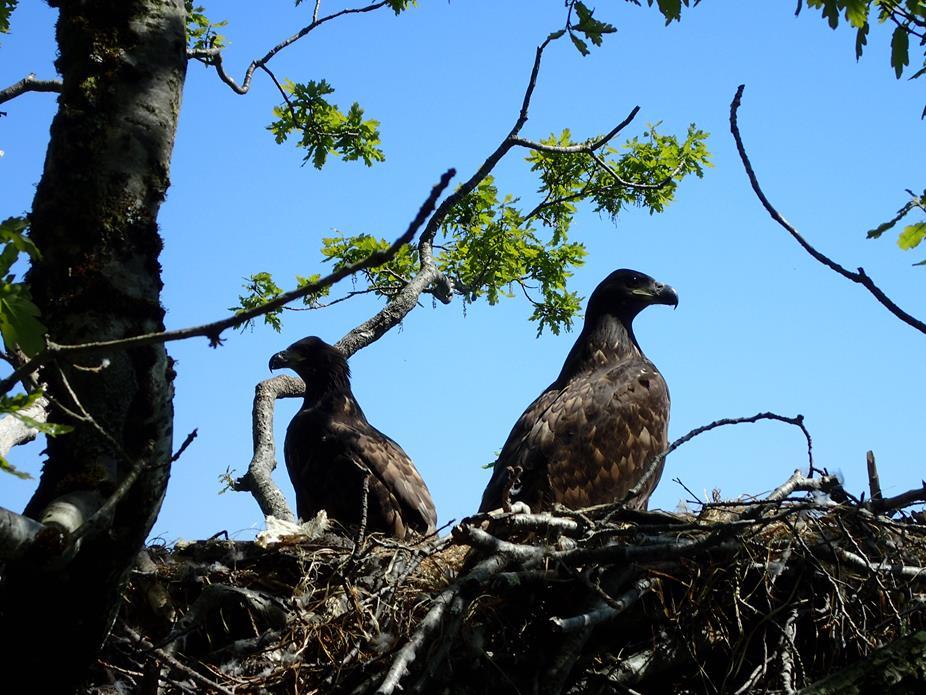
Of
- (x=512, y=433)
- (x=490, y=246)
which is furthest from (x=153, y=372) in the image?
(x=490, y=246)

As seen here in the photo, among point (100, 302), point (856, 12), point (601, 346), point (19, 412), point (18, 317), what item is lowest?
point (19, 412)

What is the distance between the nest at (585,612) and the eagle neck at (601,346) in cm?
397

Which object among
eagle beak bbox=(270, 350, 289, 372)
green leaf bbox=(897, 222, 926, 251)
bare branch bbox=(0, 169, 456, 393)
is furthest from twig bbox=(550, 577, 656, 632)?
eagle beak bbox=(270, 350, 289, 372)

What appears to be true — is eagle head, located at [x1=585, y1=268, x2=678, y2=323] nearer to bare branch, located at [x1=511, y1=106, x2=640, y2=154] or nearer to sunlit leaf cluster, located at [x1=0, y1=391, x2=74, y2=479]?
bare branch, located at [x1=511, y1=106, x2=640, y2=154]

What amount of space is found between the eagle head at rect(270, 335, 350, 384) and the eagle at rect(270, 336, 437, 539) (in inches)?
13.1

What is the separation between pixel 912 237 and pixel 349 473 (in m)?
6.00

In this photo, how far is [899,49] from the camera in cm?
404

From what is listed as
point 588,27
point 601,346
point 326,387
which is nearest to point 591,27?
point 588,27

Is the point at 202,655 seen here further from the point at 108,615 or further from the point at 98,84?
the point at 98,84

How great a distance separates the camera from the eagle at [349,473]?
8.71 m

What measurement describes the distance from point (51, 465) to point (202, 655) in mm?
1999

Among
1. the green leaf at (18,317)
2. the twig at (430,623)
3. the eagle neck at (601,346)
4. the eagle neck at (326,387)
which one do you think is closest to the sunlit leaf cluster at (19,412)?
the green leaf at (18,317)

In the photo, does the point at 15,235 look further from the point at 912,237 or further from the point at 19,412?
Result: the point at 912,237

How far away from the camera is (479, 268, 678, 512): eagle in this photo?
301 inches
